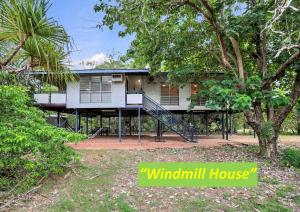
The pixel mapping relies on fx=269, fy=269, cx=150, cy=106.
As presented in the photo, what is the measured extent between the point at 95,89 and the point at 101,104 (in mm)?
1046

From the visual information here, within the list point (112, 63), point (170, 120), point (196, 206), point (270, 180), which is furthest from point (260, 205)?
point (112, 63)

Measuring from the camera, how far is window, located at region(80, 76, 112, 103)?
1612cm

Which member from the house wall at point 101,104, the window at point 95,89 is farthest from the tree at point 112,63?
the house wall at point 101,104

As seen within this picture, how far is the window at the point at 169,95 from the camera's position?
1791 cm

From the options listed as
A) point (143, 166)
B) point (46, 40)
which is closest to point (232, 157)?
point (143, 166)

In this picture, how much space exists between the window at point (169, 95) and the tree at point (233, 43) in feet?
11.1

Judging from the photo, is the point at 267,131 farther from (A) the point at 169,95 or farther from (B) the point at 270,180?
(A) the point at 169,95

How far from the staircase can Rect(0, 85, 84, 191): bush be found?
875cm

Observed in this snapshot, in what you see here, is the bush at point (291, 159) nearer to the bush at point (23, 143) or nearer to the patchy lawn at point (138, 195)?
the patchy lawn at point (138, 195)

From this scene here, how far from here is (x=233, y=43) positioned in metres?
11.0

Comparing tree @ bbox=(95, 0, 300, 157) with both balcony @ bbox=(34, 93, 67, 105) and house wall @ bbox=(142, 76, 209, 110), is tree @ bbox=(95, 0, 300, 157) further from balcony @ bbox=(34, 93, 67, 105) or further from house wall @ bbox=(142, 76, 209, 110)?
balcony @ bbox=(34, 93, 67, 105)

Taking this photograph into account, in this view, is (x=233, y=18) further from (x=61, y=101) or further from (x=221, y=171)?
(x=61, y=101)

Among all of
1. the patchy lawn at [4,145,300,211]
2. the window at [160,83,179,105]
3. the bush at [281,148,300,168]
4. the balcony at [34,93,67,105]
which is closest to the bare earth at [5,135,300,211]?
the patchy lawn at [4,145,300,211]

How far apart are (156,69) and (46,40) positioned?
10.7m
